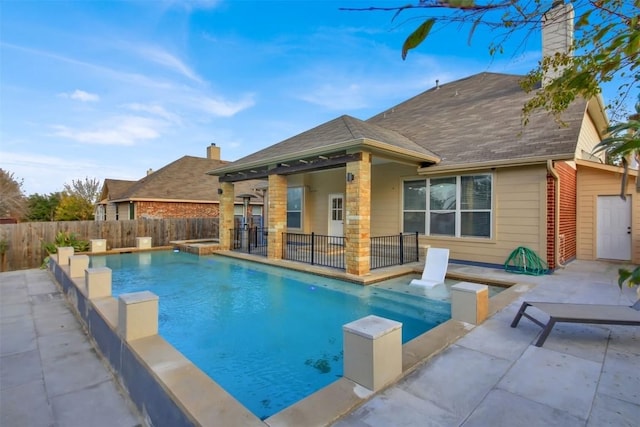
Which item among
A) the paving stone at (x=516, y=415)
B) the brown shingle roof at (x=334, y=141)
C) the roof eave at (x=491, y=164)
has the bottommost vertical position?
the paving stone at (x=516, y=415)

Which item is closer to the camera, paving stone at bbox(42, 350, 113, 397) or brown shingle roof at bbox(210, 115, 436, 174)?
paving stone at bbox(42, 350, 113, 397)

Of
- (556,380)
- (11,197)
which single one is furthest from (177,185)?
(556,380)

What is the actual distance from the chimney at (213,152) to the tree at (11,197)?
16595 millimetres

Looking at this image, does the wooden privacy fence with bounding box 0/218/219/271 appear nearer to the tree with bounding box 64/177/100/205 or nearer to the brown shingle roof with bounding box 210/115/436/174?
the brown shingle roof with bounding box 210/115/436/174

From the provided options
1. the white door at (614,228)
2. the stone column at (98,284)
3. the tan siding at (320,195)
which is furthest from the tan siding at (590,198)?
the stone column at (98,284)

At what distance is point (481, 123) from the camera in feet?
34.7

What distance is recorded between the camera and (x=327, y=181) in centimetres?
1330

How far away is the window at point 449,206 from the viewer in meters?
8.95

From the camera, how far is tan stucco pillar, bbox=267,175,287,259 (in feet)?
34.2

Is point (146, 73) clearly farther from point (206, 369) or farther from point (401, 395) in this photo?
point (401, 395)

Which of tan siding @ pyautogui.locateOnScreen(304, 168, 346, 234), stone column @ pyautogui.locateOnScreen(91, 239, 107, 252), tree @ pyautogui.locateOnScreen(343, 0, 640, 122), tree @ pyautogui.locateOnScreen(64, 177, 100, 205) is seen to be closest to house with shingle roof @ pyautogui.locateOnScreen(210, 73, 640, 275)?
tan siding @ pyautogui.locateOnScreen(304, 168, 346, 234)

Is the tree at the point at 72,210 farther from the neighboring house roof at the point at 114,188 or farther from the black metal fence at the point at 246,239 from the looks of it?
the black metal fence at the point at 246,239

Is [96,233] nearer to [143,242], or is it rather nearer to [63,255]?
[143,242]

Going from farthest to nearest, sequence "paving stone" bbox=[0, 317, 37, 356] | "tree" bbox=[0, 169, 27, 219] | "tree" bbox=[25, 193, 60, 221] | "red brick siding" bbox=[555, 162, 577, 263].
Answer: "tree" bbox=[25, 193, 60, 221], "tree" bbox=[0, 169, 27, 219], "red brick siding" bbox=[555, 162, 577, 263], "paving stone" bbox=[0, 317, 37, 356]
